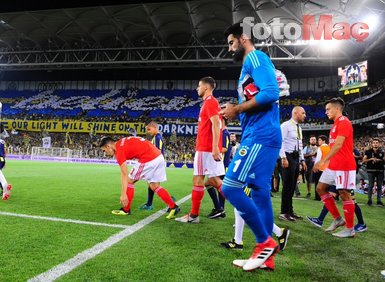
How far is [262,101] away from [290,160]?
3250 millimetres

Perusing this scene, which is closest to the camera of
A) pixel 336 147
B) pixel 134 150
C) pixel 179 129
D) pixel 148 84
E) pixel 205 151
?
pixel 336 147

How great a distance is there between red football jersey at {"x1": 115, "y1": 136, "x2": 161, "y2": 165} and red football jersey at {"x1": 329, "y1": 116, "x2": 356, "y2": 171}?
2.68m

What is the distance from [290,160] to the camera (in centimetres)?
564

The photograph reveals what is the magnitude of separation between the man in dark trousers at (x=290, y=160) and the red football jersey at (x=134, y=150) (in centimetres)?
220

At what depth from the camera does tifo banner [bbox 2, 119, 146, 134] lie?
35344 millimetres

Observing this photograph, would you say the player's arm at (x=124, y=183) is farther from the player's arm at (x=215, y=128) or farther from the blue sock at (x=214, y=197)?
the blue sock at (x=214, y=197)

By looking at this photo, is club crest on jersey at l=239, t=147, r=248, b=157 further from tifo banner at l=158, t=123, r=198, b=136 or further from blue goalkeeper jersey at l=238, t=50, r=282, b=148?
tifo banner at l=158, t=123, r=198, b=136

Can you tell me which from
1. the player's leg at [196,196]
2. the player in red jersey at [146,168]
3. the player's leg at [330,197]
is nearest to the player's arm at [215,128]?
the player's leg at [196,196]

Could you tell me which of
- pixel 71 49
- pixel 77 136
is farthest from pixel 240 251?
pixel 77 136

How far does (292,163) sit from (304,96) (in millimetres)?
34449

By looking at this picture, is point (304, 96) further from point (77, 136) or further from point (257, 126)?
point (257, 126)

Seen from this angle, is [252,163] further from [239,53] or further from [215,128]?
[215,128]

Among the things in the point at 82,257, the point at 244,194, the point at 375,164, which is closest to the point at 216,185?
the point at 244,194

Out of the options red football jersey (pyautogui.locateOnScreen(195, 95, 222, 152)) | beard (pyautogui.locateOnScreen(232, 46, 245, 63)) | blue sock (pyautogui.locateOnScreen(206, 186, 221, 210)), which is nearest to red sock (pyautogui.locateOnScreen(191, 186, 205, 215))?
red football jersey (pyautogui.locateOnScreen(195, 95, 222, 152))
